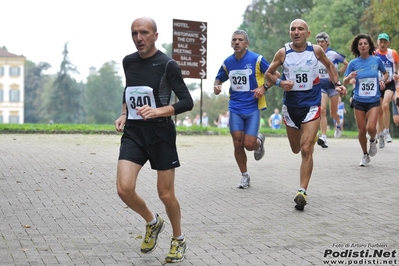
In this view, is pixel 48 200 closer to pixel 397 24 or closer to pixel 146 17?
pixel 146 17

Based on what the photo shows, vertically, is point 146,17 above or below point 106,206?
above

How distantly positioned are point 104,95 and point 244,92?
14778cm

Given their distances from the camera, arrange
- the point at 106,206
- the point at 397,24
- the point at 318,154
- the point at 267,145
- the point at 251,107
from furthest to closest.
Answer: the point at 397,24
the point at 267,145
the point at 318,154
the point at 251,107
the point at 106,206

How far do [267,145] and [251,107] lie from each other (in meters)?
8.73

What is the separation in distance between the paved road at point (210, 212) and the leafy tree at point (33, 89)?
5503 inches

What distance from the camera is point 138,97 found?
24.1 feet

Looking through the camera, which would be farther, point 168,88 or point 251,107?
point 251,107

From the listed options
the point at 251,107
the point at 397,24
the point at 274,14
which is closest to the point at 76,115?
the point at 274,14

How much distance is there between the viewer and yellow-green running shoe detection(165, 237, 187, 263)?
723cm

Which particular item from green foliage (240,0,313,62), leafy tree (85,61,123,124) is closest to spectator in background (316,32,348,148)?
green foliage (240,0,313,62)

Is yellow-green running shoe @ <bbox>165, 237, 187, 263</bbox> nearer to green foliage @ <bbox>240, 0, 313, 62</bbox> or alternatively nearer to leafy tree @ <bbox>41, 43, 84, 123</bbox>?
green foliage @ <bbox>240, 0, 313, 62</bbox>

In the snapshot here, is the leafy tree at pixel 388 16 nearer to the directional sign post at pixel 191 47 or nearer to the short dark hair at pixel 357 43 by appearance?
the directional sign post at pixel 191 47

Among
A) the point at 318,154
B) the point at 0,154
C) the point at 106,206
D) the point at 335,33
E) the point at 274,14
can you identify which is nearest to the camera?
the point at 106,206

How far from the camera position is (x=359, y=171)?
45.9ft
